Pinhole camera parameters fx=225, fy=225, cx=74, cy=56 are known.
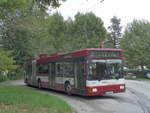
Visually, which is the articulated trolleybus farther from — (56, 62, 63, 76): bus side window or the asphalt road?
the asphalt road

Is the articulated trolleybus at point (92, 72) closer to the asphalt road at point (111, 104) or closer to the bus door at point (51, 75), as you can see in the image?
the asphalt road at point (111, 104)

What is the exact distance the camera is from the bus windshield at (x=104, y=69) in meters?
12.6

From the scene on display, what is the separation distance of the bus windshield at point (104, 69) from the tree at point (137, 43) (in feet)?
96.1

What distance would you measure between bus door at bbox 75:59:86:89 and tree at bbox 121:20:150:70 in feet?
98.4

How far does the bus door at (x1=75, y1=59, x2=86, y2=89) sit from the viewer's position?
1288 cm

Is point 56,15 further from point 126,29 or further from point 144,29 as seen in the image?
point 144,29

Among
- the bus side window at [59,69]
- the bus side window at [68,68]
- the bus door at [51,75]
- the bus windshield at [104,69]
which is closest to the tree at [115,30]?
the bus door at [51,75]

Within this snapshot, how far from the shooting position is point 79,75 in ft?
43.3

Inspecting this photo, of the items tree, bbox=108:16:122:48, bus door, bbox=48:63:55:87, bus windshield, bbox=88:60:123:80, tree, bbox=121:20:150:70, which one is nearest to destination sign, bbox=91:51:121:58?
bus windshield, bbox=88:60:123:80

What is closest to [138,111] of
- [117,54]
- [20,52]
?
[117,54]

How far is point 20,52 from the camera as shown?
39.1 metres

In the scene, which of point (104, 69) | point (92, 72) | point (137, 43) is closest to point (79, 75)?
point (92, 72)

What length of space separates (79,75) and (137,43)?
32354 mm

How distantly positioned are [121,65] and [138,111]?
4659 mm
